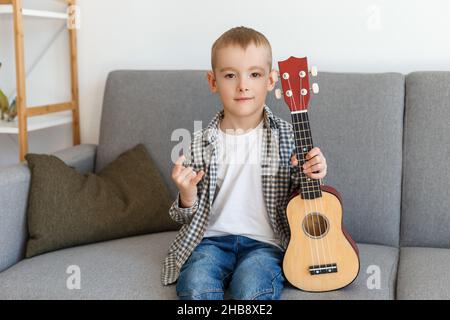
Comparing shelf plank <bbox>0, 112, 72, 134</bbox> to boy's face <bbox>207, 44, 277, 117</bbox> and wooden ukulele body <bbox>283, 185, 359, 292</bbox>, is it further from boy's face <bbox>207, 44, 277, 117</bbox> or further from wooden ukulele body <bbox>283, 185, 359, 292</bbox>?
wooden ukulele body <bbox>283, 185, 359, 292</bbox>

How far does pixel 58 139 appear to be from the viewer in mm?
2383

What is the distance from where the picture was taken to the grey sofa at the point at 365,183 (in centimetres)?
149

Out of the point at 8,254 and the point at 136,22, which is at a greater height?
the point at 136,22

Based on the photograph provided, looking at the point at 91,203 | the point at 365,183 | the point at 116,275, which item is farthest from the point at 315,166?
the point at 91,203

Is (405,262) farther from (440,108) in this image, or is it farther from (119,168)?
(119,168)

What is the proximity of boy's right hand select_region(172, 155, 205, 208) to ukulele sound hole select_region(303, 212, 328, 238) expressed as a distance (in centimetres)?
27

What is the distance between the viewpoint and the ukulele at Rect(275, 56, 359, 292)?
1365mm

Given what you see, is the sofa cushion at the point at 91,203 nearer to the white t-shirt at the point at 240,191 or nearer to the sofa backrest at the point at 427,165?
the white t-shirt at the point at 240,191

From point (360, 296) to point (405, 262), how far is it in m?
0.27

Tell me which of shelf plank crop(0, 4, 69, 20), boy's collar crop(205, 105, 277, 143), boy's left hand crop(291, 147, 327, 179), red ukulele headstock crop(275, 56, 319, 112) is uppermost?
shelf plank crop(0, 4, 69, 20)

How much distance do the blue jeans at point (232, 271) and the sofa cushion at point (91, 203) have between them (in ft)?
0.97

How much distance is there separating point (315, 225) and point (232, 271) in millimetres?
228

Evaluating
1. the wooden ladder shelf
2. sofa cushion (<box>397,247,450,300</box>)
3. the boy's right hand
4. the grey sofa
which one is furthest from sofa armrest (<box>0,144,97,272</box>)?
sofa cushion (<box>397,247,450,300</box>)
